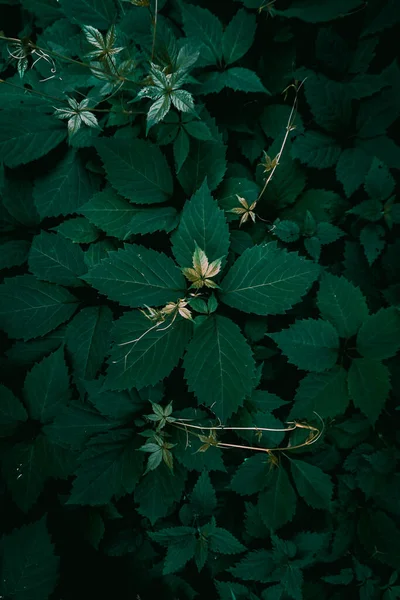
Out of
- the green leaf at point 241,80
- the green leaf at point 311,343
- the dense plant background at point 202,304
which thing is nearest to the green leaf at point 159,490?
the dense plant background at point 202,304

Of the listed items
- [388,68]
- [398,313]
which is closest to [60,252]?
[398,313]

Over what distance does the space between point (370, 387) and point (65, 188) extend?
1.45m

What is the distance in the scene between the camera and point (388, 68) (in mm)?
1775

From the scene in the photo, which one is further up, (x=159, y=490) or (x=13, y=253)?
(x=13, y=253)

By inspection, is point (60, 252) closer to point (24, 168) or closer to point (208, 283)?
point (24, 168)

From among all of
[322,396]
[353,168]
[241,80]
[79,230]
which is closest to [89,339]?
[79,230]

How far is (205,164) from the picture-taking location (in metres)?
1.74

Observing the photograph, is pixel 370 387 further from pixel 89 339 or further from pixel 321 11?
pixel 321 11

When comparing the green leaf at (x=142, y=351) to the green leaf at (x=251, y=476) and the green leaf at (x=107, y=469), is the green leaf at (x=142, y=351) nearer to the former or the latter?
the green leaf at (x=107, y=469)

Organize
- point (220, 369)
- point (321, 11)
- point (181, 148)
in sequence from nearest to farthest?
point (220, 369), point (181, 148), point (321, 11)

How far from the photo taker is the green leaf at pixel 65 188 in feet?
5.88

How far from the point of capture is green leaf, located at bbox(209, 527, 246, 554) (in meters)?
1.72

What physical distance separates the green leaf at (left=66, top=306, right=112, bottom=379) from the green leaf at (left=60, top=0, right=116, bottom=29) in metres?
1.18

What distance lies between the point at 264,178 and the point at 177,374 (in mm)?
905
